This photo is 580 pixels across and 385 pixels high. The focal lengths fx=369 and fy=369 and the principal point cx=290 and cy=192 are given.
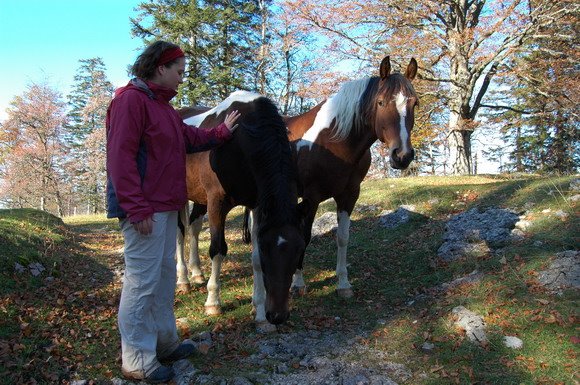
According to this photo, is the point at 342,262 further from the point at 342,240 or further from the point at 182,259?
the point at 182,259

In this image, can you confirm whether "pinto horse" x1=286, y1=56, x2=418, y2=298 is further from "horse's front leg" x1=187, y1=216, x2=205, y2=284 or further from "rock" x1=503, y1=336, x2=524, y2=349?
"rock" x1=503, y1=336, x2=524, y2=349

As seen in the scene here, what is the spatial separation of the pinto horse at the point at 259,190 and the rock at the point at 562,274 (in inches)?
110

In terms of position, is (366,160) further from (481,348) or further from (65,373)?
(65,373)

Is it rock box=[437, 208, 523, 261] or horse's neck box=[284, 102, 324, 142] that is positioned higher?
horse's neck box=[284, 102, 324, 142]

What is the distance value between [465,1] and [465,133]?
4936 millimetres

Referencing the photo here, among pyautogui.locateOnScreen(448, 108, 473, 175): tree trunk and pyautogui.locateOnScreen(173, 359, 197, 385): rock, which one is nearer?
pyautogui.locateOnScreen(173, 359, 197, 385): rock

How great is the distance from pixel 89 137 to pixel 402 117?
3400 centimetres

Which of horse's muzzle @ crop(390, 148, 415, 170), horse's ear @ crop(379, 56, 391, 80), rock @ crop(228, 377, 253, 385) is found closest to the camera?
rock @ crop(228, 377, 253, 385)

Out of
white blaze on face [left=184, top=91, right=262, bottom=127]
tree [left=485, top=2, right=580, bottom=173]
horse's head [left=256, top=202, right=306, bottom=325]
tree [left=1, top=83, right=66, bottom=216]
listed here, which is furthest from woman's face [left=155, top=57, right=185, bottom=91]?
tree [left=1, top=83, right=66, bottom=216]

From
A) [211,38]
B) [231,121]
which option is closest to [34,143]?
[211,38]

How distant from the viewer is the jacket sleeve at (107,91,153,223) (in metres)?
2.63

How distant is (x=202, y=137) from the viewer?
3613 millimetres

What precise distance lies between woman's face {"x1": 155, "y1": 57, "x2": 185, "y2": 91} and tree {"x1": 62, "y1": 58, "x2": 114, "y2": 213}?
32166 mm

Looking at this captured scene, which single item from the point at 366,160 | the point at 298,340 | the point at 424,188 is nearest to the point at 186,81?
the point at 424,188
